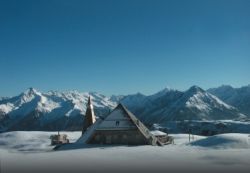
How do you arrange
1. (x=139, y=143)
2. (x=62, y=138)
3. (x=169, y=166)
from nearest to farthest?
1. (x=169, y=166)
2. (x=139, y=143)
3. (x=62, y=138)

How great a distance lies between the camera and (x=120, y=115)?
59281 millimetres

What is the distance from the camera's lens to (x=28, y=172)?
2189 centimetres

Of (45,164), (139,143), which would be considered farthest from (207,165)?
(139,143)

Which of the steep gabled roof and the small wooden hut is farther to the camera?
the steep gabled roof

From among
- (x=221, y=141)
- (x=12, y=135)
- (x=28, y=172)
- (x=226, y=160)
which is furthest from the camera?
(x=12, y=135)

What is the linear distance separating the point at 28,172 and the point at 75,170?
8.29 feet

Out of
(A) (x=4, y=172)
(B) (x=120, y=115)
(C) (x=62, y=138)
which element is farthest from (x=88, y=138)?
(A) (x=4, y=172)

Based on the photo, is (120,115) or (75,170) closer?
(75,170)

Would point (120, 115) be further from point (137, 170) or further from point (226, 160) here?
point (137, 170)

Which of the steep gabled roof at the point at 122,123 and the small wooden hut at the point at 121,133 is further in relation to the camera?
the steep gabled roof at the point at 122,123

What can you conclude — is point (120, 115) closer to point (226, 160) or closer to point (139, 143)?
point (139, 143)

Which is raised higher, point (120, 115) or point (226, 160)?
point (120, 115)

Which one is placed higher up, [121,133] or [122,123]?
[122,123]

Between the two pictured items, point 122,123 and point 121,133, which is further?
point 122,123
